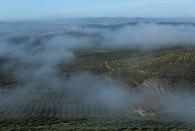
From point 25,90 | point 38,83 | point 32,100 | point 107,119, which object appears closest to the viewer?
point 107,119

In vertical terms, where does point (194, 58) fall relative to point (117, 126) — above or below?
above

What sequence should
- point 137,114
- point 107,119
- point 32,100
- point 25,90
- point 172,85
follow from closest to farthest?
point 107,119 < point 137,114 < point 32,100 < point 172,85 < point 25,90

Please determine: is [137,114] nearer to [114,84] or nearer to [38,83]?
[114,84]

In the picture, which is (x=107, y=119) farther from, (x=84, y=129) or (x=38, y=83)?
(x=38, y=83)

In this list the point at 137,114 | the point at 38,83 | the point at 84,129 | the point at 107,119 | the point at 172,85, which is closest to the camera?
the point at 84,129

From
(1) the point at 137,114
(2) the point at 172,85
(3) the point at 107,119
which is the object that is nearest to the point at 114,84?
(2) the point at 172,85

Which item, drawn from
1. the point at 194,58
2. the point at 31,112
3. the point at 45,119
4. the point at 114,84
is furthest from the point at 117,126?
the point at 194,58

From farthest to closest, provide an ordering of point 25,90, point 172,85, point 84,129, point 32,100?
point 25,90 → point 172,85 → point 32,100 → point 84,129

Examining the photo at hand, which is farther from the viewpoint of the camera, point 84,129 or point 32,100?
point 32,100

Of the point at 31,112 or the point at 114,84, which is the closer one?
the point at 31,112
